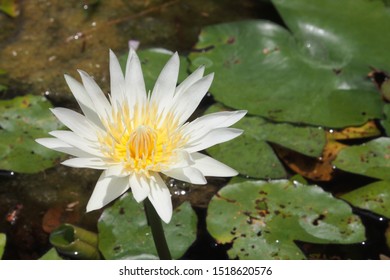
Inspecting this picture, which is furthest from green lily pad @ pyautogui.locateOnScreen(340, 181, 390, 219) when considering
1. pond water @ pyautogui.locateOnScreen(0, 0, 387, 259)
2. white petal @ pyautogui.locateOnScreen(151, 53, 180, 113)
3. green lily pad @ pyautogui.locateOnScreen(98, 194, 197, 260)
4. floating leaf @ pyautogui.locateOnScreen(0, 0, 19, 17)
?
floating leaf @ pyautogui.locateOnScreen(0, 0, 19, 17)

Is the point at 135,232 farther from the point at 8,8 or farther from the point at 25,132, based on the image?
Result: the point at 8,8

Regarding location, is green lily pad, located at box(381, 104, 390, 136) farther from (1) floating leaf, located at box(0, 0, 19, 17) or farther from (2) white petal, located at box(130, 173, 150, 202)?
(1) floating leaf, located at box(0, 0, 19, 17)

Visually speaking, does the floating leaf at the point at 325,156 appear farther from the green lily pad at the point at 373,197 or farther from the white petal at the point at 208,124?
the white petal at the point at 208,124

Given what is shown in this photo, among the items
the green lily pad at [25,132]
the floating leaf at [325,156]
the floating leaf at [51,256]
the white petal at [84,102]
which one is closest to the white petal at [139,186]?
the white petal at [84,102]

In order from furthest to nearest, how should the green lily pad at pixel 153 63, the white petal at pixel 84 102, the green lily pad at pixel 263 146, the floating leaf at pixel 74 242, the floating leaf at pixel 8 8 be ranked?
the floating leaf at pixel 8 8 → the green lily pad at pixel 153 63 → the green lily pad at pixel 263 146 → the floating leaf at pixel 74 242 → the white petal at pixel 84 102
